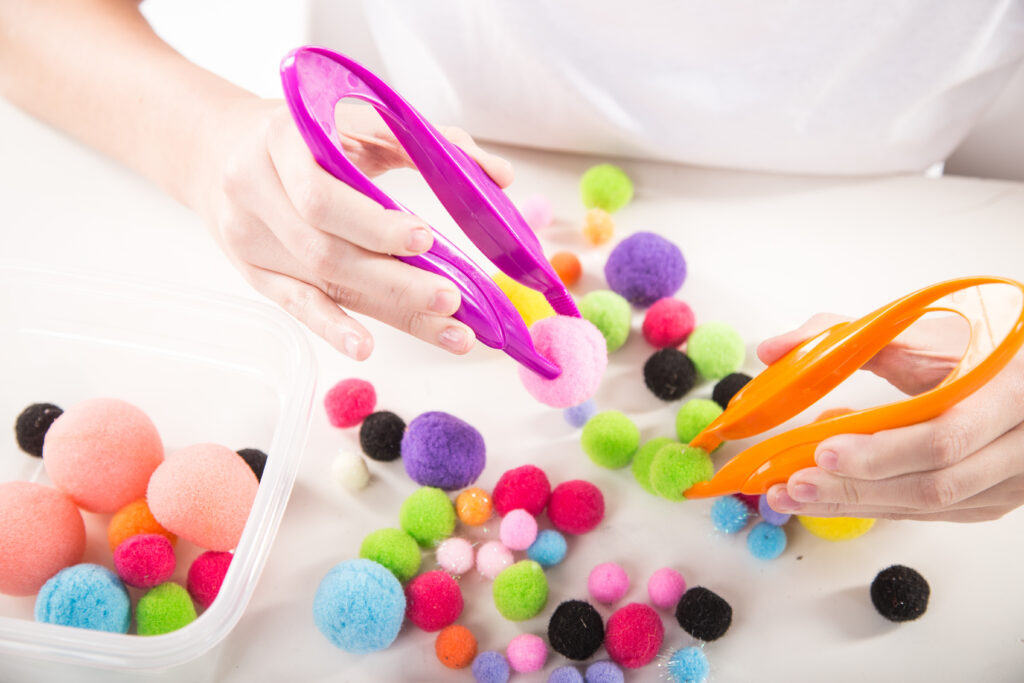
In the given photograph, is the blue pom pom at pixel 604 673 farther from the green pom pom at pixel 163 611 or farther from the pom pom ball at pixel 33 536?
the pom pom ball at pixel 33 536

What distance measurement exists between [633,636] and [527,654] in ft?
0.27

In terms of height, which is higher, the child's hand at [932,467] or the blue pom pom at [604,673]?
the child's hand at [932,467]

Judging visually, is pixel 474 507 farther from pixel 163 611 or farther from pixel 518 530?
pixel 163 611

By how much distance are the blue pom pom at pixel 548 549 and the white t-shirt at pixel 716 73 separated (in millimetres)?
437

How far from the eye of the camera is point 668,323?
2.43 ft

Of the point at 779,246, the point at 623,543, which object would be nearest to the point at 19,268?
the point at 623,543

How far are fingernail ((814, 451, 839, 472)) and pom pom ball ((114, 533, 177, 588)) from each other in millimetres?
513

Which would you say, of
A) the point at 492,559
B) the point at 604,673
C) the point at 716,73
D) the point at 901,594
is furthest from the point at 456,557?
the point at 716,73

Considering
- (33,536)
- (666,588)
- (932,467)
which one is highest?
(932,467)

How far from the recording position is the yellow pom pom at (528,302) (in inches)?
27.9

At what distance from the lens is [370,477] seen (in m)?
0.70

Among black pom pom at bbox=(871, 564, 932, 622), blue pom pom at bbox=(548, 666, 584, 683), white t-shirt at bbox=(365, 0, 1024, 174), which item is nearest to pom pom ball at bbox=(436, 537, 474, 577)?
blue pom pom at bbox=(548, 666, 584, 683)

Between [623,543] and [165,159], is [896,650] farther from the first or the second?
[165,159]

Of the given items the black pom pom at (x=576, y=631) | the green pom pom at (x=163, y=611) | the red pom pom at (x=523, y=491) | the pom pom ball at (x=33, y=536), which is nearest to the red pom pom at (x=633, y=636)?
the black pom pom at (x=576, y=631)
